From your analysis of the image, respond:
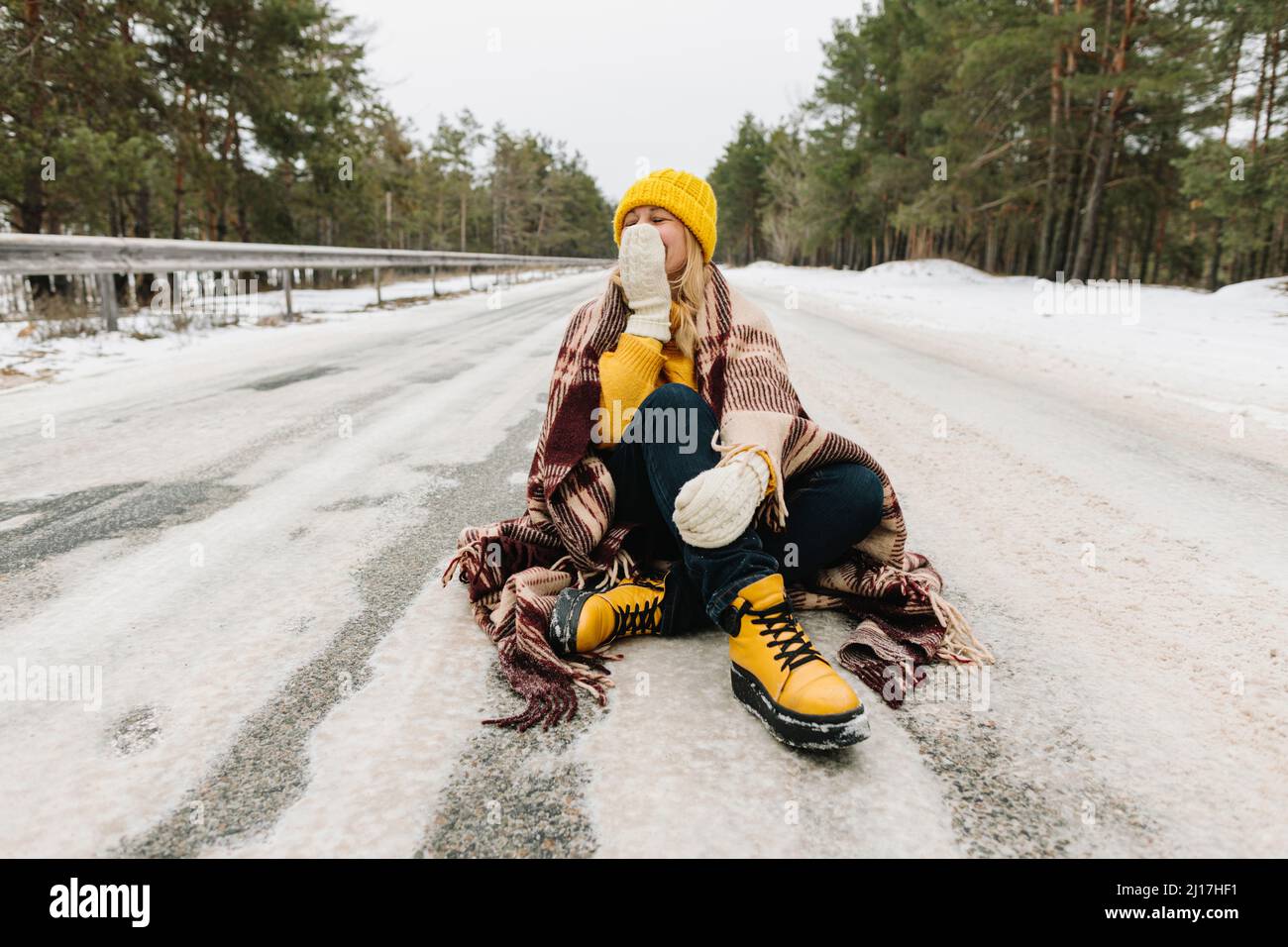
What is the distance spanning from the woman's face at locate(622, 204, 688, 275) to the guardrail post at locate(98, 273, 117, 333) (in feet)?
22.7

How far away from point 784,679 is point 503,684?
0.63m

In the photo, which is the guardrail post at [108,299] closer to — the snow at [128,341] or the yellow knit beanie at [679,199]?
the snow at [128,341]

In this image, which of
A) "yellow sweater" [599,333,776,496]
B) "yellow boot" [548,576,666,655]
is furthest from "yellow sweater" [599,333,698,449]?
"yellow boot" [548,576,666,655]

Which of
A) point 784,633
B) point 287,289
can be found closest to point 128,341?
point 287,289

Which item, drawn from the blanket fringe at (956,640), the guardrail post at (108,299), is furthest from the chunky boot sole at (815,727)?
the guardrail post at (108,299)

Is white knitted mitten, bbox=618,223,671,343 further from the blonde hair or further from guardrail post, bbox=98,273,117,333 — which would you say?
guardrail post, bbox=98,273,117,333

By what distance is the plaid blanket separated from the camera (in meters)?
1.64

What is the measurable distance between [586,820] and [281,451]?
2.76 meters

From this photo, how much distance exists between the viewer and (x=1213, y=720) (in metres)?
1.41

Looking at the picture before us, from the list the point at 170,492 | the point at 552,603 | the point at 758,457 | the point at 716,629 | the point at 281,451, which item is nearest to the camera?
the point at 758,457

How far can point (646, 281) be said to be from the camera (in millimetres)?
1882

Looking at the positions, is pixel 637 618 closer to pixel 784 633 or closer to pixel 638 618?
pixel 638 618

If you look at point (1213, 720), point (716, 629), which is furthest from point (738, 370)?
point (1213, 720)

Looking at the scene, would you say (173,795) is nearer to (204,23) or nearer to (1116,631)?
(1116,631)
